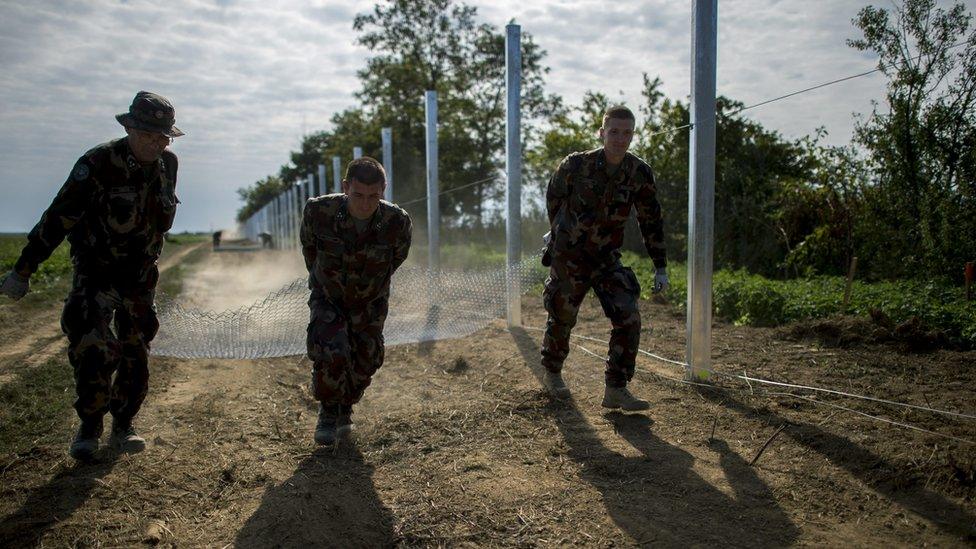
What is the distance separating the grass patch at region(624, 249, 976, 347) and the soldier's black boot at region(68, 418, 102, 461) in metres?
5.98

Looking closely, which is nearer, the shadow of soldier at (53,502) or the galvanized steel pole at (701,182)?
the shadow of soldier at (53,502)

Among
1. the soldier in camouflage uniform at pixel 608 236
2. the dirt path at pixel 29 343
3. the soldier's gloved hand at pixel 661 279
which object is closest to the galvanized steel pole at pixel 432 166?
the dirt path at pixel 29 343

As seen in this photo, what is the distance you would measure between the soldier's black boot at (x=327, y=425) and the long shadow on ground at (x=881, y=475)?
2.46m

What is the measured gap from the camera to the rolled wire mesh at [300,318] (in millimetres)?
6805

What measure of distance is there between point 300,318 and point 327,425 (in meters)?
3.25

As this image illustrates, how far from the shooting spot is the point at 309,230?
411cm

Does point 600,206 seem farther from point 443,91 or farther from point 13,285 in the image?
point 443,91

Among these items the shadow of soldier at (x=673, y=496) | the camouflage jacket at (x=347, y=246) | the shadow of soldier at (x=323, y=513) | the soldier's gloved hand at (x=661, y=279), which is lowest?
the shadow of soldier at (x=323, y=513)

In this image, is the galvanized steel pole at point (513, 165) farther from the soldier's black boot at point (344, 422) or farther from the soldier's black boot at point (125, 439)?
the soldier's black boot at point (125, 439)

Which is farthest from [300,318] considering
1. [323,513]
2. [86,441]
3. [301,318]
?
[323,513]

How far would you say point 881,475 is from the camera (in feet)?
10.8

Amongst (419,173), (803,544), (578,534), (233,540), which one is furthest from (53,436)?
(419,173)

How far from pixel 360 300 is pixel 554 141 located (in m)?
13.7

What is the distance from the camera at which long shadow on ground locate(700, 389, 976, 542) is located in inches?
112
